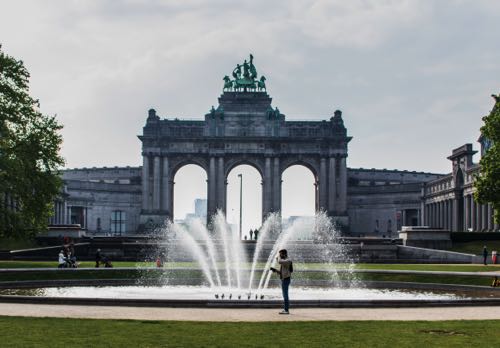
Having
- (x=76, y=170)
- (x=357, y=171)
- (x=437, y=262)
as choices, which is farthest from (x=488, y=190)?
(x=76, y=170)

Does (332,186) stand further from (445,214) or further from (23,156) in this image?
(23,156)

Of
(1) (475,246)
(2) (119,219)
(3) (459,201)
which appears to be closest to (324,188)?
(3) (459,201)

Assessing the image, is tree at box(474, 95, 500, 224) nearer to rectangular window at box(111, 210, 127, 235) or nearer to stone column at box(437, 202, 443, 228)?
stone column at box(437, 202, 443, 228)

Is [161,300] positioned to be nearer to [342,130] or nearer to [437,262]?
[437,262]

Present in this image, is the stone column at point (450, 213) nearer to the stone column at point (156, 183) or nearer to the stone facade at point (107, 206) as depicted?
the stone column at point (156, 183)

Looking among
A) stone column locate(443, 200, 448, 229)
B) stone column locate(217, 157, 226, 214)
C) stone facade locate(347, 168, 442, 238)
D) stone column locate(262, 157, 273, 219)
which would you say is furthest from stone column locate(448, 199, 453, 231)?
stone column locate(217, 157, 226, 214)

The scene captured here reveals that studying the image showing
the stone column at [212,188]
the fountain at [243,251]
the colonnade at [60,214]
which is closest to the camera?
the fountain at [243,251]

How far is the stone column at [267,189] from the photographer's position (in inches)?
4875

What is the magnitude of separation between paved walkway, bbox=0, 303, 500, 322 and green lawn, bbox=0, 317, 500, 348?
4.76 ft

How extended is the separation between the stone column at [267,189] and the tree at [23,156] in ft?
234

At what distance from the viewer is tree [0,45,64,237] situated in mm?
50188

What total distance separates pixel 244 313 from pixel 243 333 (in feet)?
16.5

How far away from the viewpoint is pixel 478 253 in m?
70.8

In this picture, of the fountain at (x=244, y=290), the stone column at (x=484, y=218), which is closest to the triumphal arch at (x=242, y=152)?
the stone column at (x=484, y=218)
